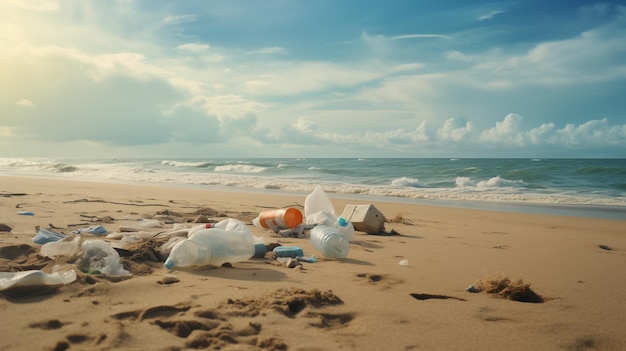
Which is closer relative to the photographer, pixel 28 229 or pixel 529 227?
pixel 28 229

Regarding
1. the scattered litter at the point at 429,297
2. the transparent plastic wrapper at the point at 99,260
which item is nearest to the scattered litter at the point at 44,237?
the transparent plastic wrapper at the point at 99,260

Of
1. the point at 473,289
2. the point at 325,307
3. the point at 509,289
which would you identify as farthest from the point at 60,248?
the point at 509,289

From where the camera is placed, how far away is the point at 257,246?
4.07 m

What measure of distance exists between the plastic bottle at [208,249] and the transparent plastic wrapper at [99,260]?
356 mm

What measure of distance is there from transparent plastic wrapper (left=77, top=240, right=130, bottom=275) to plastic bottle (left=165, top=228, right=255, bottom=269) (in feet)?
1.17

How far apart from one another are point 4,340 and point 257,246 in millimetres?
2284

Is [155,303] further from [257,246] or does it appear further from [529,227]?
[529,227]

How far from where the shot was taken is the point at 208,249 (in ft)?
11.4

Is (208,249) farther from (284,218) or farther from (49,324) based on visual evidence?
(284,218)

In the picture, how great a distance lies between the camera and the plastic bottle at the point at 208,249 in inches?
135

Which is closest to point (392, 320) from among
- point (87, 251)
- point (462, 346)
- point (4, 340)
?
point (462, 346)

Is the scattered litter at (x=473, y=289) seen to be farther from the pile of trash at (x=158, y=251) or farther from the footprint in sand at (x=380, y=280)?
the pile of trash at (x=158, y=251)

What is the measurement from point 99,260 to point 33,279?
2.05 ft

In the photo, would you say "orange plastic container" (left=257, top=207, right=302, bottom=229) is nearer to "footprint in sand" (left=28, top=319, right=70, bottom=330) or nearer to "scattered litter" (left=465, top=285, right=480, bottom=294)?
"scattered litter" (left=465, top=285, right=480, bottom=294)
